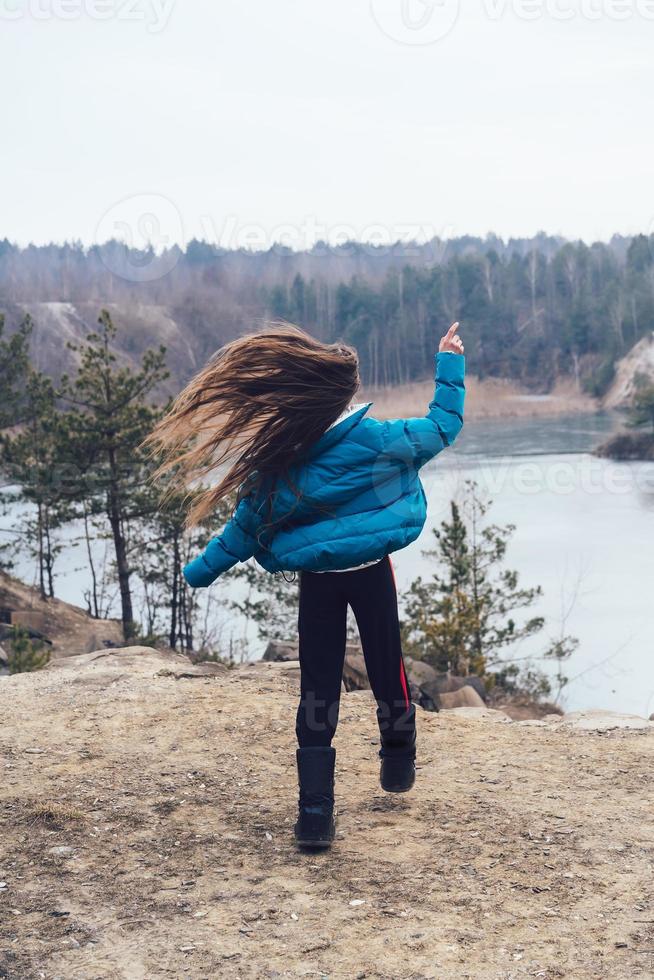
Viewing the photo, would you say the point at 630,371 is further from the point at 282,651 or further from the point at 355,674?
the point at 355,674

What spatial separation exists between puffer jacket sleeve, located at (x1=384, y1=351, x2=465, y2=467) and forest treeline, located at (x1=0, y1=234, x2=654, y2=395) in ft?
159

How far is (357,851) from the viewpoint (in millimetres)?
A: 3908

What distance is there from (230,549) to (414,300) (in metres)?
62.6

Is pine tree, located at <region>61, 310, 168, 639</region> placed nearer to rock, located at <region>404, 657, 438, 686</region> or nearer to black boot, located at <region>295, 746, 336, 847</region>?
rock, located at <region>404, 657, 438, 686</region>

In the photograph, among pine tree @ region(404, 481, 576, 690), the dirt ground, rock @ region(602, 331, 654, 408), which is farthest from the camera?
rock @ region(602, 331, 654, 408)

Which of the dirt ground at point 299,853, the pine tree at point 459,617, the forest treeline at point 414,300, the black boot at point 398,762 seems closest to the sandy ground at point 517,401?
the forest treeline at point 414,300

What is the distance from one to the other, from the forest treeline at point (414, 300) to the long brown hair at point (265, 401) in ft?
158

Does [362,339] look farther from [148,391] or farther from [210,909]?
[210,909]

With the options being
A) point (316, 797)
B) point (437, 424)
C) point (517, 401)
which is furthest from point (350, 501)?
point (517, 401)

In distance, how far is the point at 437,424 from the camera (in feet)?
12.6

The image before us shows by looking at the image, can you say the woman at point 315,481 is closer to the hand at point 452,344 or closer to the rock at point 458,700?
the hand at point 452,344

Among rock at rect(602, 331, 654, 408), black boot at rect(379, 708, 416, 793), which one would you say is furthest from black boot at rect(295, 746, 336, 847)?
rock at rect(602, 331, 654, 408)

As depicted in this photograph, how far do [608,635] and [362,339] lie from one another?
110 feet

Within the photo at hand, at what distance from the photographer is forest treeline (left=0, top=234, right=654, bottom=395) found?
59.5 metres
